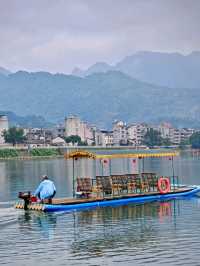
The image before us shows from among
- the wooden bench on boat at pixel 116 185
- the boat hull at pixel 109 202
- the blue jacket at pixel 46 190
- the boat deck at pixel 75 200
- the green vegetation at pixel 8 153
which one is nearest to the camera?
the boat hull at pixel 109 202

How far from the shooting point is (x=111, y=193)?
115ft

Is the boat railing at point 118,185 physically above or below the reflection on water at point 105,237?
above

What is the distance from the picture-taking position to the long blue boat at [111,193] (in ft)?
102

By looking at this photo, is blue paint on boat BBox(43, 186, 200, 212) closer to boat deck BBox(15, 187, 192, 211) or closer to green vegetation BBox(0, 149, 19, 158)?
boat deck BBox(15, 187, 192, 211)

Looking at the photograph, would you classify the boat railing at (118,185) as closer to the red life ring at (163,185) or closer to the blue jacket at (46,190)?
the red life ring at (163,185)

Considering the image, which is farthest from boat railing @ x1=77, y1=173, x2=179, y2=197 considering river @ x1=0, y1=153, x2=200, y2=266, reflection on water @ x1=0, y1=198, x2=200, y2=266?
reflection on water @ x1=0, y1=198, x2=200, y2=266

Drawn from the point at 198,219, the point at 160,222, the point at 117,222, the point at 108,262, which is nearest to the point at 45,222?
the point at 117,222

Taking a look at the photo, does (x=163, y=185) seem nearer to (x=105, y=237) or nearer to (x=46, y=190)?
(x=46, y=190)

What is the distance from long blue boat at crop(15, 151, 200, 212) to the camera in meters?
31.2

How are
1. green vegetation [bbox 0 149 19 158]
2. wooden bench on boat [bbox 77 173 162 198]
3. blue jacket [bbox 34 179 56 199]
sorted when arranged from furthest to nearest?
1. green vegetation [bbox 0 149 19 158]
2. wooden bench on boat [bbox 77 173 162 198]
3. blue jacket [bbox 34 179 56 199]

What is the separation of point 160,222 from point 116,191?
9.26 m

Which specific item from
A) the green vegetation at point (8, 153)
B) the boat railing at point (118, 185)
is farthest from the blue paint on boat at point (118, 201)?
the green vegetation at point (8, 153)

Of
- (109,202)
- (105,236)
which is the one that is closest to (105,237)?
(105,236)

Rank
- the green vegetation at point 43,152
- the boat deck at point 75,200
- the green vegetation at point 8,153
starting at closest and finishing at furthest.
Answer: the boat deck at point 75,200, the green vegetation at point 8,153, the green vegetation at point 43,152
